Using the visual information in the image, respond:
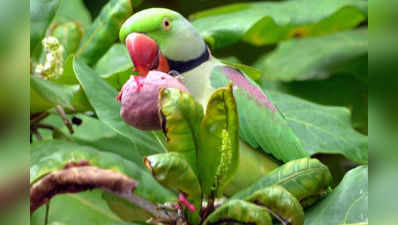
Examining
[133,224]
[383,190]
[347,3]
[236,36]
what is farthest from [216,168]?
[347,3]

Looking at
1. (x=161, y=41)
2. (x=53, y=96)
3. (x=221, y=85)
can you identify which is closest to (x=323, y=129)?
(x=221, y=85)

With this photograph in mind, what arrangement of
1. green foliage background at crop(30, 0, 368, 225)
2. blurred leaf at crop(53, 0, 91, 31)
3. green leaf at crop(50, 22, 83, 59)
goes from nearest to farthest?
1. green foliage background at crop(30, 0, 368, 225)
2. green leaf at crop(50, 22, 83, 59)
3. blurred leaf at crop(53, 0, 91, 31)

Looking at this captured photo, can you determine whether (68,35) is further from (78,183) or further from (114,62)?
(78,183)

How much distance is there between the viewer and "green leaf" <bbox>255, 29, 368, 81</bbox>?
134 cm

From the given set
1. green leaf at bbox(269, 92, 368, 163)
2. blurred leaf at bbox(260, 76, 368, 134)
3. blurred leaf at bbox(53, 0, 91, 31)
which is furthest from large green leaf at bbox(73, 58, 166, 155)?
blurred leaf at bbox(260, 76, 368, 134)

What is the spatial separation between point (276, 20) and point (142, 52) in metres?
0.57

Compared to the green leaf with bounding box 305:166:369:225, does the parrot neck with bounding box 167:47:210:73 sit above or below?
above

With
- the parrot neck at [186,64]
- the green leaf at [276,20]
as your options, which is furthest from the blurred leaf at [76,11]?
the parrot neck at [186,64]

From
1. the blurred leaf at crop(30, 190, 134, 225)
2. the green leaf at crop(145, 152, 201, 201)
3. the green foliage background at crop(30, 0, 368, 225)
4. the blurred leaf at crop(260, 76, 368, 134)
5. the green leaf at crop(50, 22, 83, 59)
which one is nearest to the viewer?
the green leaf at crop(145, 152, 201, 201)

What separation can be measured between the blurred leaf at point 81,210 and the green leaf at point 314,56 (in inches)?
30.6

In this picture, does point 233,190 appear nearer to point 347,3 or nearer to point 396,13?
point 396,13

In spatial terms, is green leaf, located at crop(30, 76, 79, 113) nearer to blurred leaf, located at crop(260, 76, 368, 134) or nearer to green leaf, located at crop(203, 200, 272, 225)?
green leaf, located at crop(203, 200, 272, 225)

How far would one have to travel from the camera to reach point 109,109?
633mm

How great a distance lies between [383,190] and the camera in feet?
1.02
